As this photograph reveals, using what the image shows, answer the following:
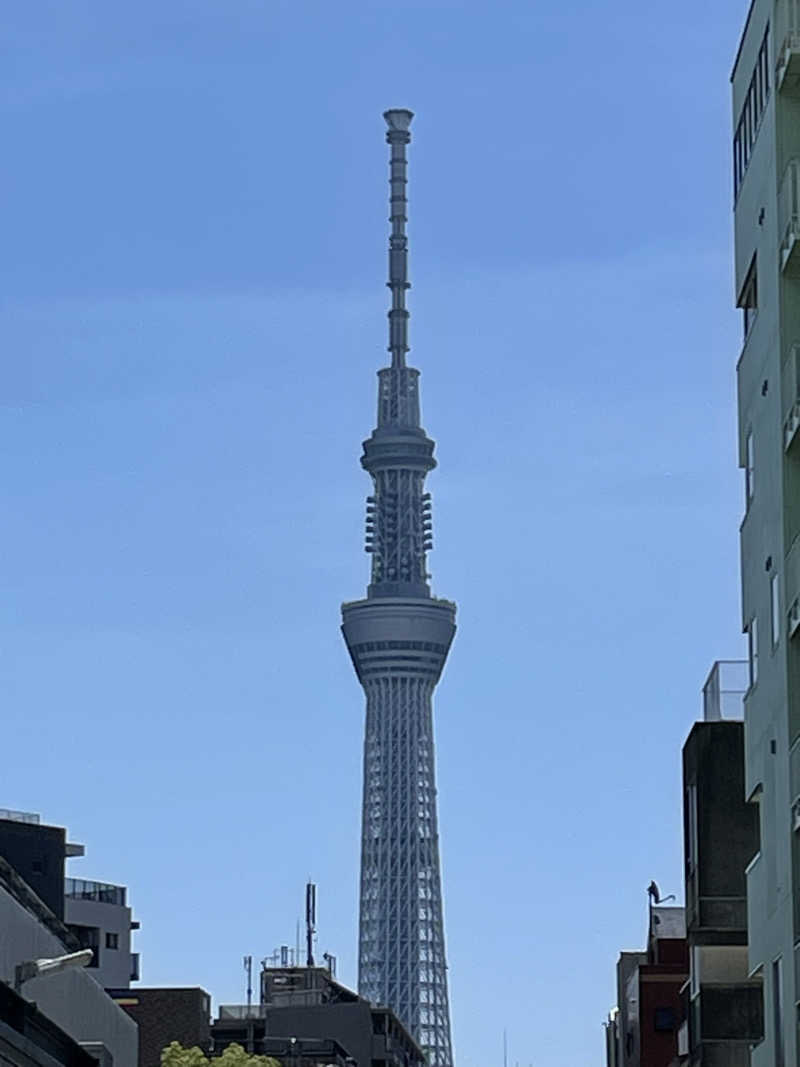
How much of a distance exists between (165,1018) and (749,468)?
94874mm

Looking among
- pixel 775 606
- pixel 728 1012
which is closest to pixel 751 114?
pixel 775 606

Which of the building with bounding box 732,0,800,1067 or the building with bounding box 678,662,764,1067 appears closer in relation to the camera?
the building with bounding box 732,0,800,1067

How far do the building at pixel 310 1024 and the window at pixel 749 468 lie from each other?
105 metres

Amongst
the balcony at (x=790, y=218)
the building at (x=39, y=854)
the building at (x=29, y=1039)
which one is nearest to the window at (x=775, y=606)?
the balcony at (x=790, y=218)

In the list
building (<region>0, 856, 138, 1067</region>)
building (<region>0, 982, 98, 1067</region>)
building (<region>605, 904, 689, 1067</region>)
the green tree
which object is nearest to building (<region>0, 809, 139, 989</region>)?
the green tree

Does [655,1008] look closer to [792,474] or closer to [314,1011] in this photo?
[792,474]

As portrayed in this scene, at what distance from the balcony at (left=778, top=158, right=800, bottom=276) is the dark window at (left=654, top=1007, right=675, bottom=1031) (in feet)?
110

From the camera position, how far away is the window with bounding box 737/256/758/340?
43.1 m

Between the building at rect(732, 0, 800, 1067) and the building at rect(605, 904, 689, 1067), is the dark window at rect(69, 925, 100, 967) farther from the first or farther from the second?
the building at rect(732, 0, 800, 1067)

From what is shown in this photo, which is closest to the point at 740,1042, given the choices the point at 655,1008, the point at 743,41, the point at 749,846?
the point at 749,846

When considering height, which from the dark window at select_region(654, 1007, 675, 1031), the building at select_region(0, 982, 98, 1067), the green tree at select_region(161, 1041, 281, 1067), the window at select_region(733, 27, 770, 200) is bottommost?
the building at select_region(0, 982, 98, 1067)

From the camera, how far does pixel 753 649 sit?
42188mm

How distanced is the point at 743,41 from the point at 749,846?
1394 centimetres

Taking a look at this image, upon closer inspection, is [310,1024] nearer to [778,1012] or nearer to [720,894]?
[720,894]
